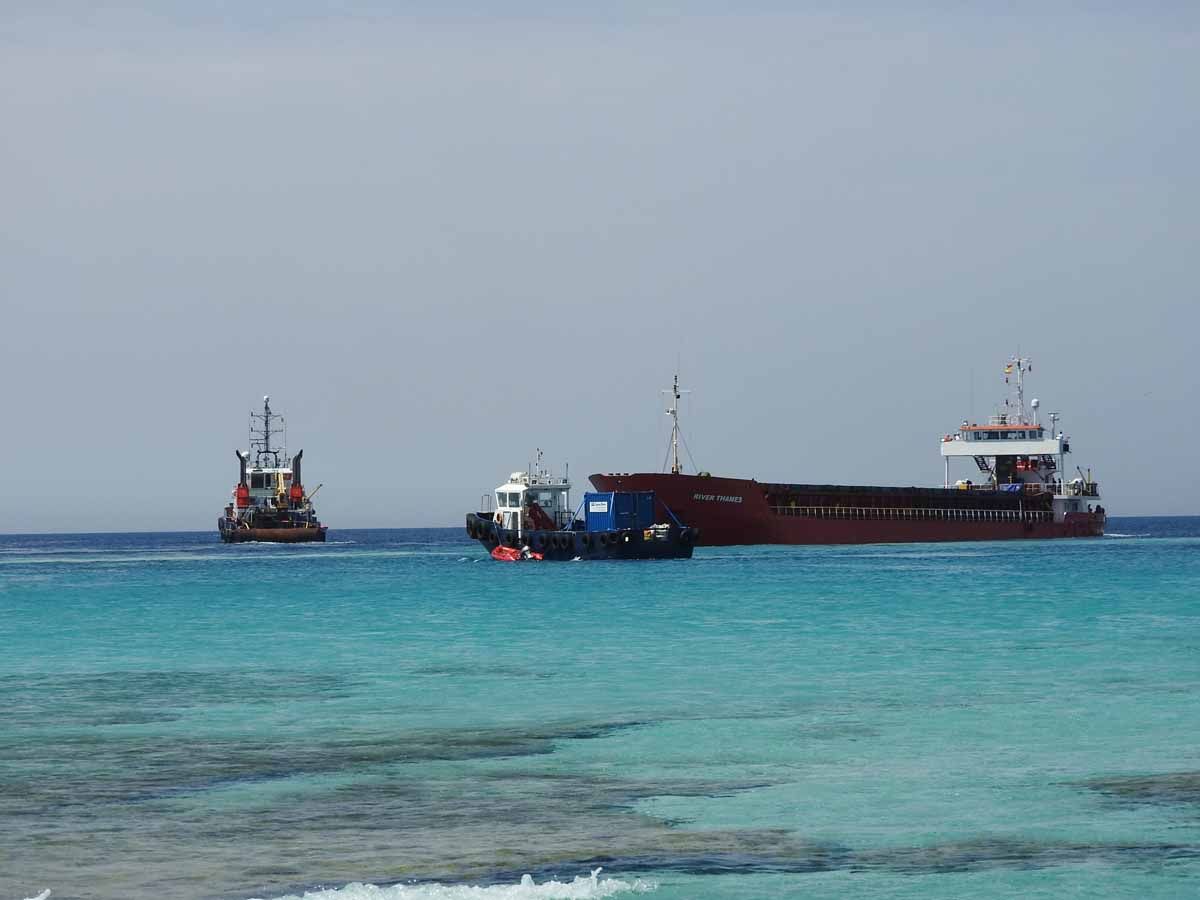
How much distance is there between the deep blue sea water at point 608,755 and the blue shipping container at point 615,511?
33546mm

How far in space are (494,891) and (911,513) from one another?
84.6 meters

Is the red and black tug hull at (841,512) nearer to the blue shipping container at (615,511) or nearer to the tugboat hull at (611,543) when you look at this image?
the blue shipping container at (615,511)

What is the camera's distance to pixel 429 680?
2392 centimetres

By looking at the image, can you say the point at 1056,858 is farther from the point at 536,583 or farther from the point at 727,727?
the point at 536,583

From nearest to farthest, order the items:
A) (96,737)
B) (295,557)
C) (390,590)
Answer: (96,737), (390,590), (295,557)

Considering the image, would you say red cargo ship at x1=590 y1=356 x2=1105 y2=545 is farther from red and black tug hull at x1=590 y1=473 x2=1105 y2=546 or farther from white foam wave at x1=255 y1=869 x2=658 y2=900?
white foam wave at x1=255 y1=869 x2=658 y2=900

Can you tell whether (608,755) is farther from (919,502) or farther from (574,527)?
(919,502)

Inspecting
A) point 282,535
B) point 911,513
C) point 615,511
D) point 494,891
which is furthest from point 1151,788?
point 282,535

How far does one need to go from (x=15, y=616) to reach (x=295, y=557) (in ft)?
175

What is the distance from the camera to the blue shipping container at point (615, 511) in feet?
233

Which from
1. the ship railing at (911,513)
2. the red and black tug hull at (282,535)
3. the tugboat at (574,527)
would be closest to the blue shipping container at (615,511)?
the tugboat at (574,527)

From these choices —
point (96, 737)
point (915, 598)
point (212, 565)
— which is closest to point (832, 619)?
point (915, 598)

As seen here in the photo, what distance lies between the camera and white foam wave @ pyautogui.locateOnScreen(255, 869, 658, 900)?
33.4ft

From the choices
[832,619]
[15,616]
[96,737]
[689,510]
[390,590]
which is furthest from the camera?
[689,510]
